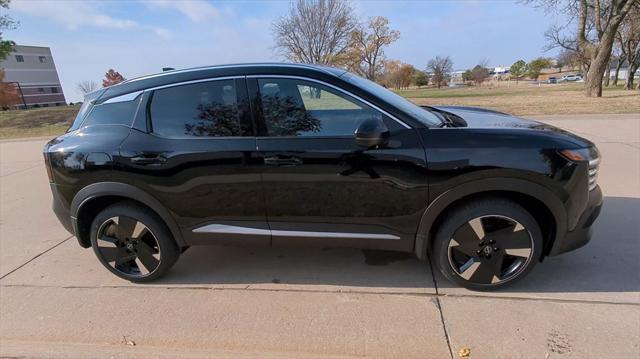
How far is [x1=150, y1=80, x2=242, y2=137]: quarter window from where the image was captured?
286cm

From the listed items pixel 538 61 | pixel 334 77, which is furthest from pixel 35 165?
pixel 538 61

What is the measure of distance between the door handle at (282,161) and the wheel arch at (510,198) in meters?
1.01

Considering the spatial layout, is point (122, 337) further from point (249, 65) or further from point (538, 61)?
point (538, 61)

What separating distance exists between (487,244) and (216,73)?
7.90 ft

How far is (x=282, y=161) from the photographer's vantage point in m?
2.76

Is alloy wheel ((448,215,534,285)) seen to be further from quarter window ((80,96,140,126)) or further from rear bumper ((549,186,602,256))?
quarter window ((80,96,140,126))

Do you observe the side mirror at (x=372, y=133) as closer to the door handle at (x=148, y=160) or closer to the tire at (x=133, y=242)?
the door handle at (x=148, y=160)

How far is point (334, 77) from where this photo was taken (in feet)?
9.19

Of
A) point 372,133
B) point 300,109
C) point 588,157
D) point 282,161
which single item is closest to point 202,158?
point 282,161

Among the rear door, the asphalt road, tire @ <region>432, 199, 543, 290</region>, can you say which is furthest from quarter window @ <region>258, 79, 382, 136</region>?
the asphalt road

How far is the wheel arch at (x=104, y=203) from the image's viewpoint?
3.02m

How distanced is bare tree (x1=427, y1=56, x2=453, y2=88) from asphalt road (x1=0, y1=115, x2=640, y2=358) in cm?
7112

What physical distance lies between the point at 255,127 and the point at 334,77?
0.70 m

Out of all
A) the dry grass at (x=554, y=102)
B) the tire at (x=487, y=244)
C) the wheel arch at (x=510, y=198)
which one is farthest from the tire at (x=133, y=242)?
the dry grass at (x=554, y=102)
